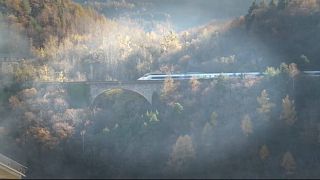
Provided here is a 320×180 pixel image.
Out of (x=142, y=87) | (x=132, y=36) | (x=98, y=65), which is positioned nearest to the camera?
(x=142, y=87)

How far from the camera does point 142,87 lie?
9.35m

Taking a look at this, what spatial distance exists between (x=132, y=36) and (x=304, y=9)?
4.67 m

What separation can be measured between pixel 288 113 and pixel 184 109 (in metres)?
1.49

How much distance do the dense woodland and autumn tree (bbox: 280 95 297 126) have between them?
0.01 m

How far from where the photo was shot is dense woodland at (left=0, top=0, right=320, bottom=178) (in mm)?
7250

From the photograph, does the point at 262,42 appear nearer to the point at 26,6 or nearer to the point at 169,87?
the point at 169,87

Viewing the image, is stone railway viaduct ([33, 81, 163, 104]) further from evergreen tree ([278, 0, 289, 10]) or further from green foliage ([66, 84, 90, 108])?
evergreen tree ([278, 0, 289, 10])

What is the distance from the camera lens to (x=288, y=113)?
7805mm

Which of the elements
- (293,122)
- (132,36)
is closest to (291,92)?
(293,122)

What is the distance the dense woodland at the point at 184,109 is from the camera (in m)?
7.25

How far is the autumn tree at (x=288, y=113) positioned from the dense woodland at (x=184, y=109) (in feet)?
0.05

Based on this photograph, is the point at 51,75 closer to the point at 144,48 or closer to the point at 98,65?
the point at 98,65

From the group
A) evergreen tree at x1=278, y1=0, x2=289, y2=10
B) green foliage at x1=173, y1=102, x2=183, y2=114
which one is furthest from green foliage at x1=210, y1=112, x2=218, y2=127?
evergreen tree at x1=278, y1=0, x2=289, y2=10

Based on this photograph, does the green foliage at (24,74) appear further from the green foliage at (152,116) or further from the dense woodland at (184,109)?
the green foliage at (152,116)
